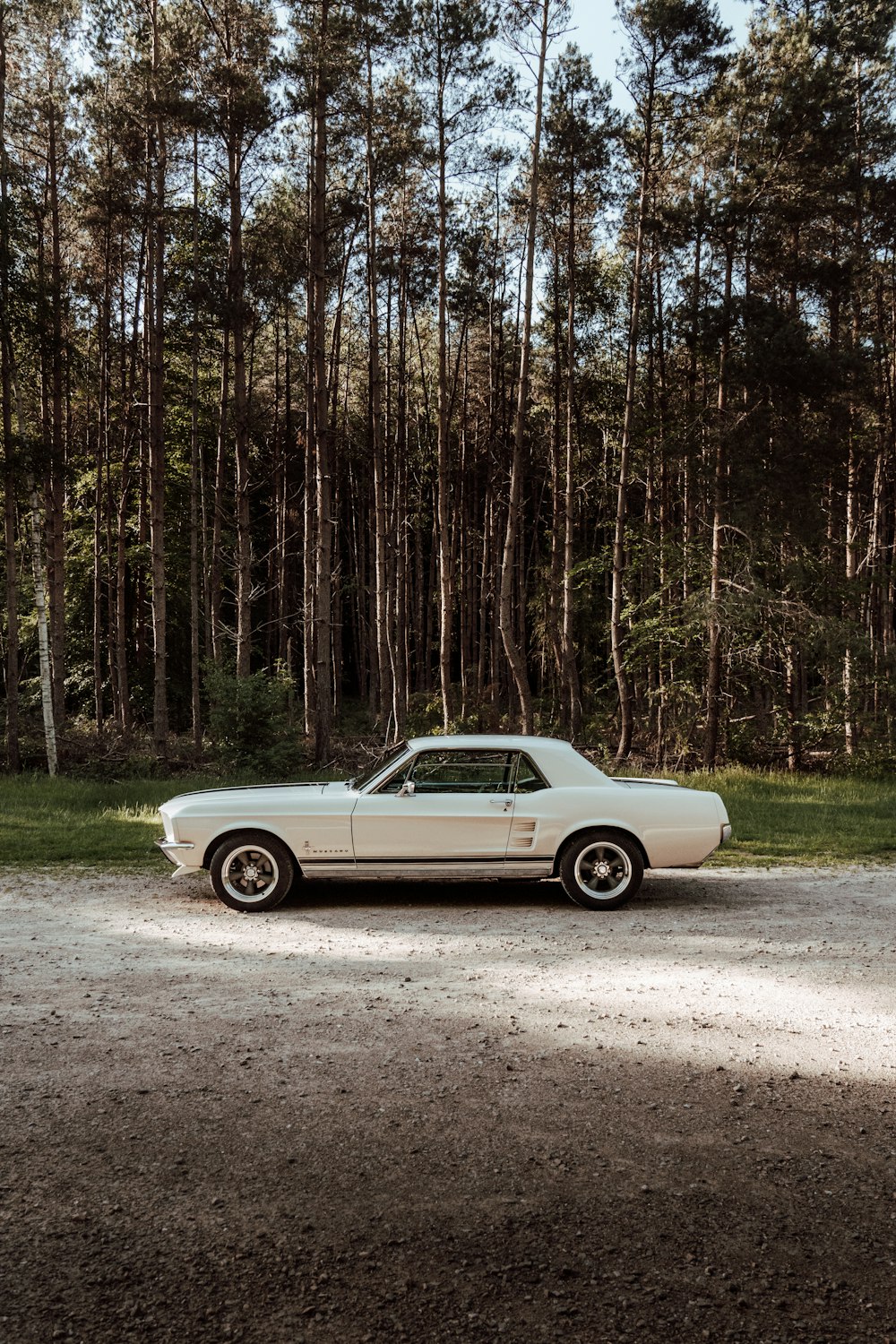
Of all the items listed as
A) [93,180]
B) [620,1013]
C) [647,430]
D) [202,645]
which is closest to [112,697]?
[202,645]

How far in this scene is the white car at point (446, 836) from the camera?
7.92 meters

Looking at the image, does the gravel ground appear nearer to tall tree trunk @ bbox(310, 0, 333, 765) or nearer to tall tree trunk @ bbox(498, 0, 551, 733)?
tall tree trunk @ bbox(310, 0, 333, 765)

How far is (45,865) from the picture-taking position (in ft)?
33.2

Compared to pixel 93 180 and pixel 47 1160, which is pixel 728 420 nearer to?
pixel 93 180

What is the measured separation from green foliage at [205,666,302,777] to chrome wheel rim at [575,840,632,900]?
888 centimetres

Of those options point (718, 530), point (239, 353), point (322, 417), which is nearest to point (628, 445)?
point (718, 530)

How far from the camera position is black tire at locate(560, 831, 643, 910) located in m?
7.99

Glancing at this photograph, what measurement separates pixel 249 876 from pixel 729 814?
803 cm

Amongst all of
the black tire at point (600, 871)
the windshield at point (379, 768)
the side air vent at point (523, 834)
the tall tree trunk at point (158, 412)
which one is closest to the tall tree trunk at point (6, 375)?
the tall tree trunk at point (158, 412)

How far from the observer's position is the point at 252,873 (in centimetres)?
799

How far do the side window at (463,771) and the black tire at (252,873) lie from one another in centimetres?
126

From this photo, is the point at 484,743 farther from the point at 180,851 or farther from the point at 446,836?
the point at 180,851

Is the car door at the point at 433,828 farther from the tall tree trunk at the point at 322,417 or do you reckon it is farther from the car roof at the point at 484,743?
the tall tree trunk at the point at 322,417

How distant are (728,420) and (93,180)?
1342cm
